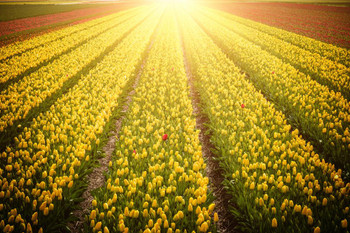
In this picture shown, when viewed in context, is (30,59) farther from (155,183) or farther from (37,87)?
(155,183)

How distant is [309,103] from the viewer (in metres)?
5.86

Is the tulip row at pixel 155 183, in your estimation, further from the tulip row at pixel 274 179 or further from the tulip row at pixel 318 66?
the tulip row at pixel 318 66

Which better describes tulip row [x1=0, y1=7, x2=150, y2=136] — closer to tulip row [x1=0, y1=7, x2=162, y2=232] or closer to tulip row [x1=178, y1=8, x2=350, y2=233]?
tulip row [x1=0, y1=7, x2=162, y2=232]

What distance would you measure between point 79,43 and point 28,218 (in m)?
15.0

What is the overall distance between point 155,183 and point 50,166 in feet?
6.78

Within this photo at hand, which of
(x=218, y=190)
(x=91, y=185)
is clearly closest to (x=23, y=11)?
(x=91, y=185)

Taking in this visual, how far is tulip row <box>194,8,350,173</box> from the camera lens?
4.26 metres

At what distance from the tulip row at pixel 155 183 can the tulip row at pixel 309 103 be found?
3.09m

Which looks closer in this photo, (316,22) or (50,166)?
(50,166)

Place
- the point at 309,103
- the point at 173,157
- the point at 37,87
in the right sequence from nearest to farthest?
the point at 173,157 → the point at 309,103 → the point at 37,87

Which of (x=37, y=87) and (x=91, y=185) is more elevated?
(x=37, y=87)

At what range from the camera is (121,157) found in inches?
154

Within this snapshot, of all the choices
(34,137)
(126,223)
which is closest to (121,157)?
(126,223)

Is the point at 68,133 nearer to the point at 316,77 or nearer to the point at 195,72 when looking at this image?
the point at 195,72
